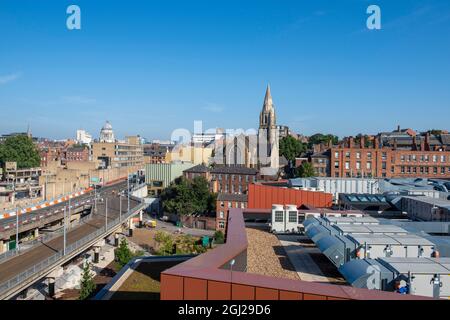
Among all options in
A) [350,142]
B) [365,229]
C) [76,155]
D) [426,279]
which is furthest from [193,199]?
[76,155]

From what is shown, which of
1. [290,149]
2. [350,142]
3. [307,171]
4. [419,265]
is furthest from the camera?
[290,149]

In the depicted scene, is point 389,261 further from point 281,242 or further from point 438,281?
point 281,242

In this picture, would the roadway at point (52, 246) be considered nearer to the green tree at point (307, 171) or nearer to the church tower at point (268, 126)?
the green tree at point (307, 171)

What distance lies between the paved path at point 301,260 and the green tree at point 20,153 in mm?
79311

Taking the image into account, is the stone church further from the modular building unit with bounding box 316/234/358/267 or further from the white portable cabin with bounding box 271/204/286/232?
the modular building unit with bounding box 316/234/358/267

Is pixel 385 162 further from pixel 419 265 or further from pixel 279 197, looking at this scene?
pixel 419 265

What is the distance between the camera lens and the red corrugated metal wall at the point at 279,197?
1011 inches

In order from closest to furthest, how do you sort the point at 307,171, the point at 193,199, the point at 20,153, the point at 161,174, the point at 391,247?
the point at 391,247
the point at 193,199
the point at 307,171
the point at 161,174
the point at 20,153

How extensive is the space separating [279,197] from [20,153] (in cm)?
7381

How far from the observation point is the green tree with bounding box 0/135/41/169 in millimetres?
81537

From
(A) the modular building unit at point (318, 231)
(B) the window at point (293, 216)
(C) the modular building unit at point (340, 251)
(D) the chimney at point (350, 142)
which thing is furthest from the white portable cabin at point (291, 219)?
(D) the chimney at point (350, 142)

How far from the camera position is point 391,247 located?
12227 millimetres

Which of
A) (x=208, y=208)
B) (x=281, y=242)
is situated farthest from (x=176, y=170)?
(x=281, y=242)
